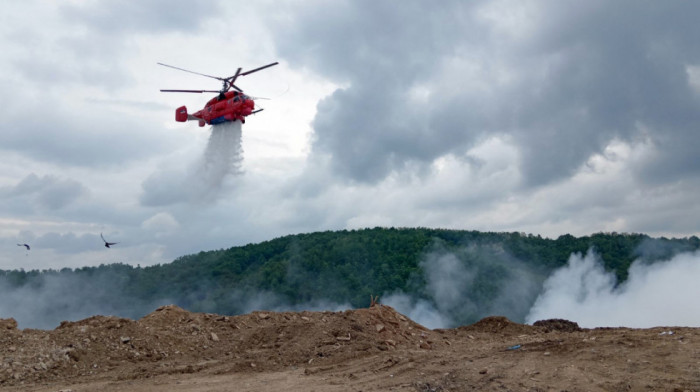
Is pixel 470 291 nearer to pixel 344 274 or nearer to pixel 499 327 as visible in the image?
pixel 344 274

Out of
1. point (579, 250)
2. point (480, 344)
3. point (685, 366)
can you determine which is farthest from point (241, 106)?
point (579, 250)

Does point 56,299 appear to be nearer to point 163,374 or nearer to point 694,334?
point 163,374

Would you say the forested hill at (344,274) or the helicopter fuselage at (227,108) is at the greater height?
the helicopter fuselage at (227,108)

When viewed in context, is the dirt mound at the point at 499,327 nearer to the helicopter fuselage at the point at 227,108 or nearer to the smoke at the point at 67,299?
the helicopter fuselage at the point at 227,108

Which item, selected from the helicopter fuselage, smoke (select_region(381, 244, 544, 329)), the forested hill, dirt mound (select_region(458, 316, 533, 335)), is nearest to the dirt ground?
dirt mound (select_region(458, 316, 533, 335))

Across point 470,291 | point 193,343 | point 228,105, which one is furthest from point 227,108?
point 470,291

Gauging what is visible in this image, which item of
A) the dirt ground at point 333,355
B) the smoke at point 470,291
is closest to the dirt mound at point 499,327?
the dirt ground at point 333,355

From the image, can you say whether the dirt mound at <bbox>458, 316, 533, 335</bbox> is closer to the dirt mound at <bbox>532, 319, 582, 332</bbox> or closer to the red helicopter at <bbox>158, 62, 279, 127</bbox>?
the dirt mound at <bbox>532, 319, 582, 332</bbox>
